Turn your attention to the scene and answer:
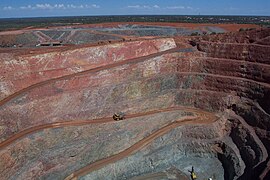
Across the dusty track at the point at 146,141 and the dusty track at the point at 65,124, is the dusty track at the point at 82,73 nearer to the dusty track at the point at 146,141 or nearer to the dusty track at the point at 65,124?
the dusty track at the point at 65,124

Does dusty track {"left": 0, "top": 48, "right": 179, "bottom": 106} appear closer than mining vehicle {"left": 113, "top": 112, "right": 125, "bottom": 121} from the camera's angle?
Yes

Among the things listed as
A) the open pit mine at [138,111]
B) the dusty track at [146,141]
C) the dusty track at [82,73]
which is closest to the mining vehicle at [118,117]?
the open pit mine at [138,111]

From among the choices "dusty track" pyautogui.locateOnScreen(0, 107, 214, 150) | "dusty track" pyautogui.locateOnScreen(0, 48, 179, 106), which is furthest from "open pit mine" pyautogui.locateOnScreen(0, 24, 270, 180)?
"dusty track" pyautogui.locateOnScreen(0, 48, 179, 106)

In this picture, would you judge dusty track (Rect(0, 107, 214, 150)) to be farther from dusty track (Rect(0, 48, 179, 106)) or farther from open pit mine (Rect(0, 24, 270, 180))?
dusty track (Rect(0, 48, 179, 106))

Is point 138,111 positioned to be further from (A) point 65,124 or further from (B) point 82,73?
(A) point 65,124

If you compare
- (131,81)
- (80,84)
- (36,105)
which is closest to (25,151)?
(36,105)

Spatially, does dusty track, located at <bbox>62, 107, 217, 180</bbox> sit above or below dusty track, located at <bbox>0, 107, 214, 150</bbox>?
below

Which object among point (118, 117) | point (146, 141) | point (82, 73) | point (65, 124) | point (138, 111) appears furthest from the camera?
point (82, 73)

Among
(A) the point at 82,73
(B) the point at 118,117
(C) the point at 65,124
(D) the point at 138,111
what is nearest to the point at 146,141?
(B) the point at 118,117
